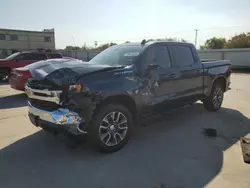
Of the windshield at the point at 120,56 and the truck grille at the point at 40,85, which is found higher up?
the windshield at the point at 120,56

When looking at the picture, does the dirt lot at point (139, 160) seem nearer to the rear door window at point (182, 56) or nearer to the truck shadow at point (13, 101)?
the rear door window at point (182, 56)

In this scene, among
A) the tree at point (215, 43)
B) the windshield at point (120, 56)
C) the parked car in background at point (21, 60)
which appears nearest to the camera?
the windshield at point (120, 56)

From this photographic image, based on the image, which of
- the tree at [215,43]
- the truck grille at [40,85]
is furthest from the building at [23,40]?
the truck grille at [40,85]

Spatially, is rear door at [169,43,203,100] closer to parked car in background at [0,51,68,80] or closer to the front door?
the front door

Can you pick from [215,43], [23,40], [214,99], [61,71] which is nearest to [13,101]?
[61,71]

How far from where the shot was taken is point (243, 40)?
36.2 metres

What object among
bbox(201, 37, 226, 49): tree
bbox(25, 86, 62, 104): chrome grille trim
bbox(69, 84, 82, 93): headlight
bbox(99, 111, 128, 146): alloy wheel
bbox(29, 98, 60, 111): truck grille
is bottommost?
bbox(99, 111, 128, 146): alloy wheel

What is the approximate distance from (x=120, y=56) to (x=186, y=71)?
1681 millimetres

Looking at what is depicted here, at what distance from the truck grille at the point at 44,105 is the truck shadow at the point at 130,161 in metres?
0.81

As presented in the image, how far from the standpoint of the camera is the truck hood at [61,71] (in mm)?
3855

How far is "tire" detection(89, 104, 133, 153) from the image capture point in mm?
4074

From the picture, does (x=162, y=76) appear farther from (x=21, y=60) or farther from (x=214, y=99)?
(x=21, y=60)

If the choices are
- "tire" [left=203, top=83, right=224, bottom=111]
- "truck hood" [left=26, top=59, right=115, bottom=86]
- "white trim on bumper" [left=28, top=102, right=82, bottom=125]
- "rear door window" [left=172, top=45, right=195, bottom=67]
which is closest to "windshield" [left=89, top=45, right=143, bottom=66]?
"truck hood" [left=26, top=59, right=115, bottom=86]

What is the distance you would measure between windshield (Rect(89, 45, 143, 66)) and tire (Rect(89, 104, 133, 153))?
0.99m
